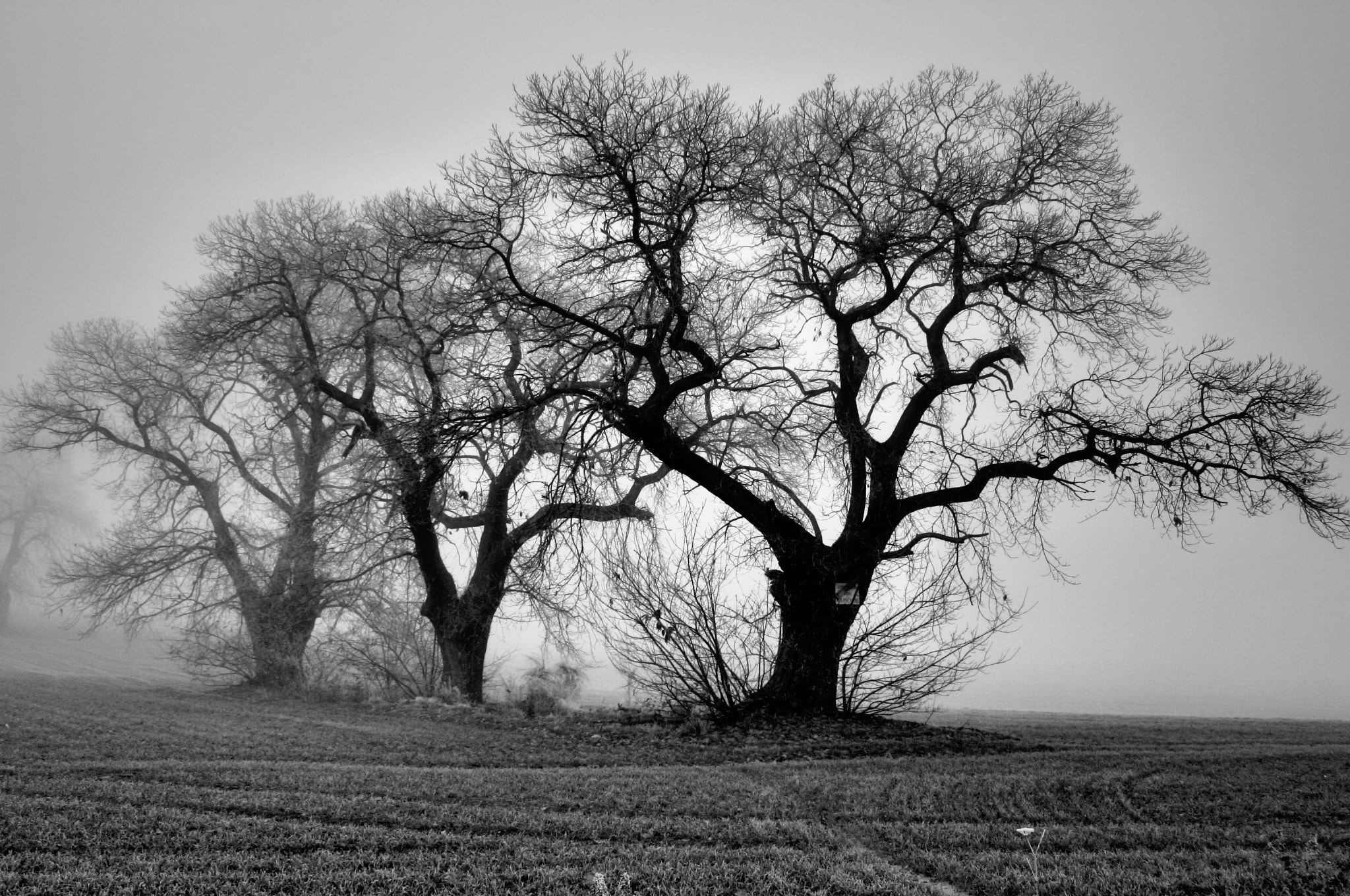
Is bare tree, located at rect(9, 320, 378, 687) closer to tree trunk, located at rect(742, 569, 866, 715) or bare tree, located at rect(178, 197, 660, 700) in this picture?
bare tree, located at rect(178, 197, 660, 700)

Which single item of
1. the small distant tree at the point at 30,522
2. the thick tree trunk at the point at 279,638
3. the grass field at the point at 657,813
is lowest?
the grass field at the point at 657,813

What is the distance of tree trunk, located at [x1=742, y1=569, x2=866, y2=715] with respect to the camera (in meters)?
11.9

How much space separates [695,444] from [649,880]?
10.6m

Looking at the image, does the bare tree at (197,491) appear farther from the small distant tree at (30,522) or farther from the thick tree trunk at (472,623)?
the small distant tree at (30,522)

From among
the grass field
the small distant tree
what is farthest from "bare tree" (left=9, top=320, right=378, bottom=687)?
the small distant tree

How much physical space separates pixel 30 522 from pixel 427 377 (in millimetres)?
34941

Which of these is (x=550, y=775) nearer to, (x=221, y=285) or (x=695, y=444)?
(x=695, y=444)

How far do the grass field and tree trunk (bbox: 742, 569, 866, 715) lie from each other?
44.5 inches

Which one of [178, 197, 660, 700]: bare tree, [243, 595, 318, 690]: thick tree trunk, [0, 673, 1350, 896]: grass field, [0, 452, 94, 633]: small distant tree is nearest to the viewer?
[0, 673, 1350, 896]: grass field

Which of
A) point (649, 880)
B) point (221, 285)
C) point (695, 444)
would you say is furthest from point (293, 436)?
point (649, 880)

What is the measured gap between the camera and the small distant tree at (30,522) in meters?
39.7

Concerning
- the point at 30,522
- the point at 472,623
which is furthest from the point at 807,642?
the point at 30,522

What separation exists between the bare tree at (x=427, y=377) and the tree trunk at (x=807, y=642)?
2.95 m

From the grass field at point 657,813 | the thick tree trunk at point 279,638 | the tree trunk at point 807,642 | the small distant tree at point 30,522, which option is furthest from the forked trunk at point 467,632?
the small distant tree at point 30,522
